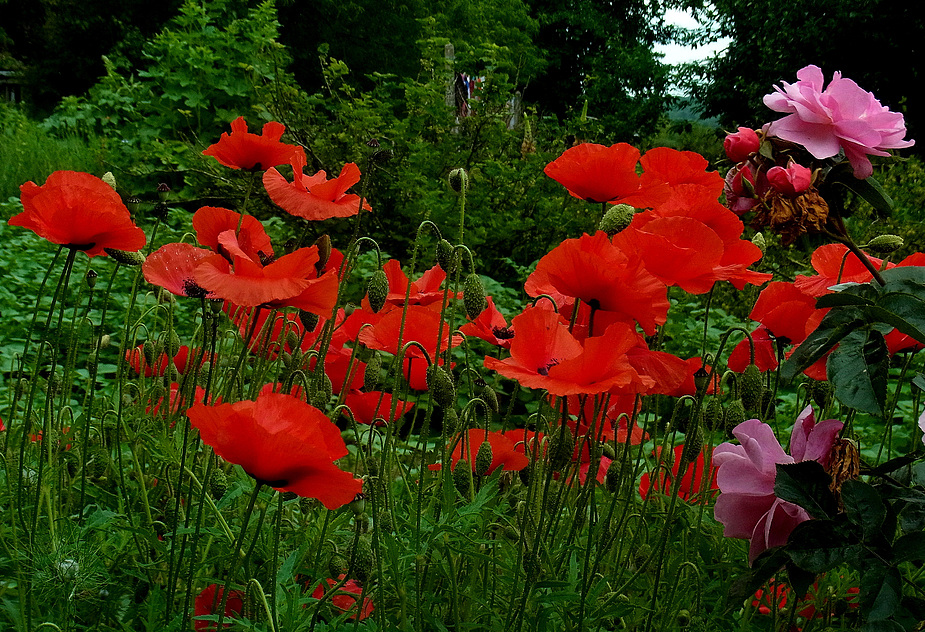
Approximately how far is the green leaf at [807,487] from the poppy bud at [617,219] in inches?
15.5

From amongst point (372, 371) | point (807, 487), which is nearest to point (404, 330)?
point (372, 371)

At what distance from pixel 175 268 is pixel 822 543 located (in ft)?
2.99

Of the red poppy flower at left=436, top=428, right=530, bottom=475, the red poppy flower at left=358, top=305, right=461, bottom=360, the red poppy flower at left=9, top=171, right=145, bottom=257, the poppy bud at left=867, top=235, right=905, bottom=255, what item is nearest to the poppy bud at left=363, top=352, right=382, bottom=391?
the red poppy flower at left=358, top=305, right=461, bottom=360

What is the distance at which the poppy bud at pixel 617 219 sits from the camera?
3.67 feet

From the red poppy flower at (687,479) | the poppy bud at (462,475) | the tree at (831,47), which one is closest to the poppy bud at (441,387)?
the poppy bud at (462,475)

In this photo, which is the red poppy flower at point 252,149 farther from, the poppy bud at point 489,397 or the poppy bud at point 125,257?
the poppy bud at point 489,397

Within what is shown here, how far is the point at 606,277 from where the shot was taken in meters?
0.95

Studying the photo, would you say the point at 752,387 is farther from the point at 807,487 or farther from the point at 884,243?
the point at 807,487

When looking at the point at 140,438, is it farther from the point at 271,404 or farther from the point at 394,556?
the point at 271,404

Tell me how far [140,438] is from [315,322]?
526 millimetres

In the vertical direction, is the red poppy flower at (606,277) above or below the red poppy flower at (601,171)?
below

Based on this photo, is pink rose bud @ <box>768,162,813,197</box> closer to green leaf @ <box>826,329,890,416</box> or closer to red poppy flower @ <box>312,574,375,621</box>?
green leaf @ <box>826,329,890,416</box>

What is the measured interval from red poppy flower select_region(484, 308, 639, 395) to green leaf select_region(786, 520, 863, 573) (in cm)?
23

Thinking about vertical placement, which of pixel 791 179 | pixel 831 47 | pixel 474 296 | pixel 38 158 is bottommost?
pixel 38 158
